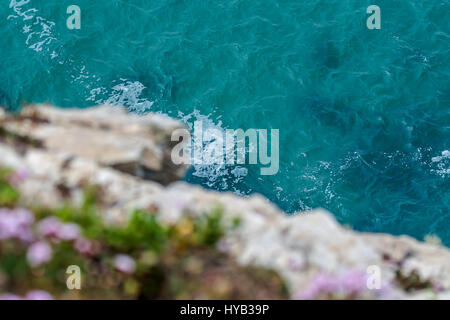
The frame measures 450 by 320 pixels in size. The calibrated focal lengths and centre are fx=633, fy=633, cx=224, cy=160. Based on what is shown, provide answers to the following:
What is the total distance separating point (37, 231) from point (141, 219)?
1585 mm

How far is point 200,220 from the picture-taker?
10.5 meters

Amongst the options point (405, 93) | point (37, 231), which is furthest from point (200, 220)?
point (405, 93)

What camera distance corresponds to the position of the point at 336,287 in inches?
384

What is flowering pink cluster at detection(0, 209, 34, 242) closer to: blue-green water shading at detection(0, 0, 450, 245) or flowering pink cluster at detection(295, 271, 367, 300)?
flowering pink cluster at detection(295, 271, 367, 300)

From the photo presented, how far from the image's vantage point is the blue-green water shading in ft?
101

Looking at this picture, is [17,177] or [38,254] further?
[17,177]

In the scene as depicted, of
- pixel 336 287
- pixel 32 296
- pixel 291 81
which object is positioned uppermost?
pixel 291 81

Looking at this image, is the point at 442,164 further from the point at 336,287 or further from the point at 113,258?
the point at 113,258

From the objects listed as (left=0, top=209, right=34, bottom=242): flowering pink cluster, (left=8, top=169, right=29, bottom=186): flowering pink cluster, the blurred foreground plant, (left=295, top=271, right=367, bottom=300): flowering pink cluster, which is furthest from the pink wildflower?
(left=295, top=271, right=367, bottom=300): flowering pink cluster

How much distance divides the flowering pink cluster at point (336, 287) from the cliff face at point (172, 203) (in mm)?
20

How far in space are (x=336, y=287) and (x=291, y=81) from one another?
82.8ft

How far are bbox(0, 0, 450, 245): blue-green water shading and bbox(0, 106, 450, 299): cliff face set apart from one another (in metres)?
18.2

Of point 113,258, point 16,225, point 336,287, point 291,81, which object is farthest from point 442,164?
point 16,225
